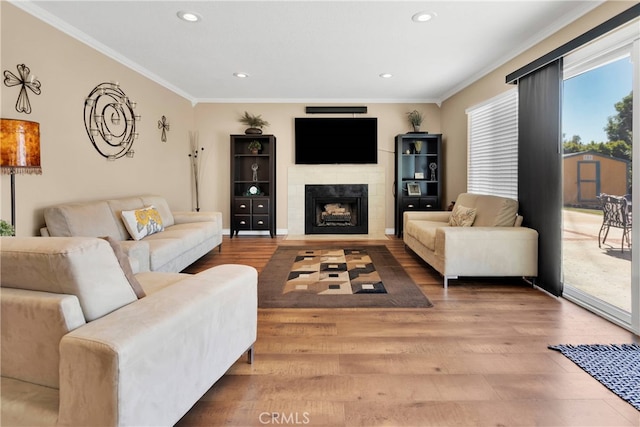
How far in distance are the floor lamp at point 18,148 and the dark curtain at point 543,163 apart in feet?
14.0

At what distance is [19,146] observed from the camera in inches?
104

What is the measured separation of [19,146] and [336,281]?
2.89m

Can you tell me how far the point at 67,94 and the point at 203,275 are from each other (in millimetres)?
2948

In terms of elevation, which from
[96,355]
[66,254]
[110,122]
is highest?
[110,122]

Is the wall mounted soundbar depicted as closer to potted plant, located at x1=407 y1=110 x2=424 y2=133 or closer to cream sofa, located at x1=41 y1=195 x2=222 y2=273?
potted plant, located at x1=407 y1=110 x2=424 y2=133

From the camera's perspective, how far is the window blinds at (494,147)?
14.5ft

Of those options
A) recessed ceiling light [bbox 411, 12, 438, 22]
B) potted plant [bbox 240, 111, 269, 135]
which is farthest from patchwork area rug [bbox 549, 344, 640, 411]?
potted plant [bbox 240, 111, 269, 135]

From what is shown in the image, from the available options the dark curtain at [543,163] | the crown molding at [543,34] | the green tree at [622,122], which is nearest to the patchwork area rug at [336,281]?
the dark curtain at [543,163]

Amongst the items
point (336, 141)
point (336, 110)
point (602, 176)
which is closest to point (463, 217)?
point (602, 176)

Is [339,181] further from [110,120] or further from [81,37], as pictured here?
[81,37]

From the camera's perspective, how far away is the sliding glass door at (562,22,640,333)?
2717 millimetres

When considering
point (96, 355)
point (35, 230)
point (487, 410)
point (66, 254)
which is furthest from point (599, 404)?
point (35, 230)

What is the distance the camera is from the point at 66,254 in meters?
1.24

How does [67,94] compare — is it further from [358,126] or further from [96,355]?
[358,126]
